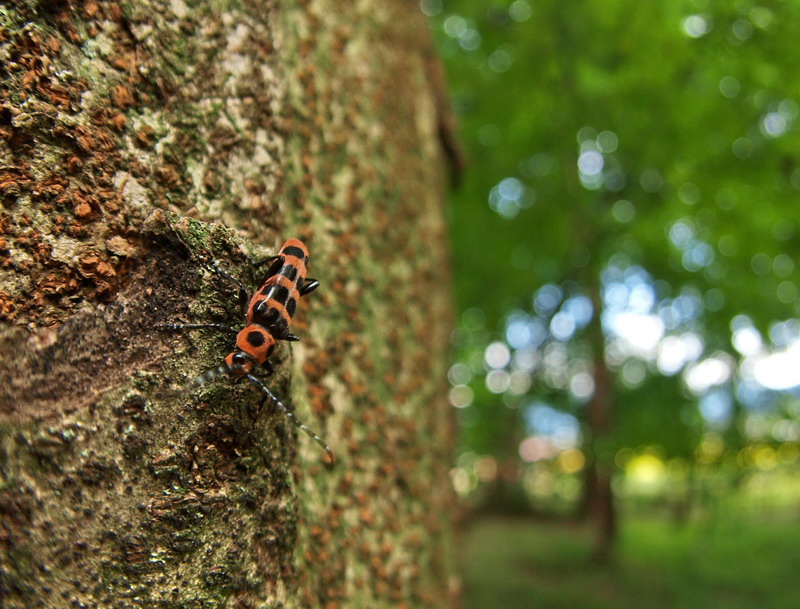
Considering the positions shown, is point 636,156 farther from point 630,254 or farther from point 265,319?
point 265,319

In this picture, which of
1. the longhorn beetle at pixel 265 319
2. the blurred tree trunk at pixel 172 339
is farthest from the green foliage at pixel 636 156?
the longhorn beetle at pixel 265 319

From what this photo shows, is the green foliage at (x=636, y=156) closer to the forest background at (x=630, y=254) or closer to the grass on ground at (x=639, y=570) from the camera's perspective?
the forest background at (x=630, y=254)

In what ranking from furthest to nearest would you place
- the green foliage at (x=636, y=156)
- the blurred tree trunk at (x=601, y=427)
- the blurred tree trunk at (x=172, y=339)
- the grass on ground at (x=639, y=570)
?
the blurred tree trunk at (x=601, y=427) < the grass on ground at (x=639, y=570) < the green foliage at (x=636, y=156) < the blurred tree trunk at (x=172, y=339)

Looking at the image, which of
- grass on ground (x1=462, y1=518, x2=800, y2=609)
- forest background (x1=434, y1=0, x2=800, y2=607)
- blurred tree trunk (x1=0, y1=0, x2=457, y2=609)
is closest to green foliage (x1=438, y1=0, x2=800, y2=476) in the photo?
forest background (x1=434, y1=0, x2=800, y2=607)

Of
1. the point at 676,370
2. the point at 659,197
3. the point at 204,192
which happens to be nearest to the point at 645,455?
the point at 676,370

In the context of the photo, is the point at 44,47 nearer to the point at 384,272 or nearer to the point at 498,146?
the point at 384,272
